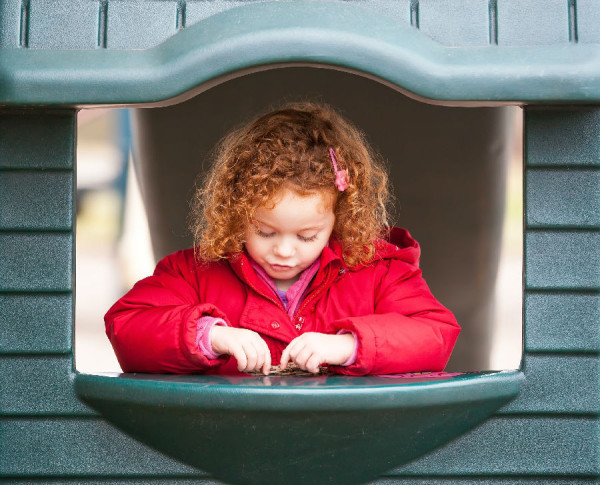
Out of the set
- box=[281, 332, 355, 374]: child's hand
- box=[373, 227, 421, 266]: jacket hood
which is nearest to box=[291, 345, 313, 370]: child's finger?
box=[281, 332, 355, 374]: child's hand

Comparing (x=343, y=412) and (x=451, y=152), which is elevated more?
(x=451, y=152)

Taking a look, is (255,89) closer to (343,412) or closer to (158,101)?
(158,101)

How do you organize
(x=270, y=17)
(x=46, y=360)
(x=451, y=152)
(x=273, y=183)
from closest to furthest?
(x=270, y=17) < (x=46, y=360) < (x=273, y=183) < (x=451, y=152)

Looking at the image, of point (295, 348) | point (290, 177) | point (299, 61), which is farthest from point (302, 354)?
point (299, 61)

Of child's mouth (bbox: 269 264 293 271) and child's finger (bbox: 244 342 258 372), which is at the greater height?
child's mouth (bbox: 269 264 293 271)

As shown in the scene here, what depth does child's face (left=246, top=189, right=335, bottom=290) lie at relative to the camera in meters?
1.46

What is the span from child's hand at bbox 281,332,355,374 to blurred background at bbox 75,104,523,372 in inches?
35.3

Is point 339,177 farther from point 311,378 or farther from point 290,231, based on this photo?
point 311,378

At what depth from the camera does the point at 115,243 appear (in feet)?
Answer: 7.80

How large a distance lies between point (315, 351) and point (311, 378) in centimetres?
4

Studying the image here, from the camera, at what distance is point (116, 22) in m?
1.28

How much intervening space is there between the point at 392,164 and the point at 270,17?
1060mm

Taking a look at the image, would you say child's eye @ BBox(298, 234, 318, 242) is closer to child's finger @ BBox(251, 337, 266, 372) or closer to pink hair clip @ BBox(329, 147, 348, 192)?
pink hair clip @ BBox(329, 147, 348, 192)

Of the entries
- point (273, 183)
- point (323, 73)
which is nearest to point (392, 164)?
point (323, 73)
